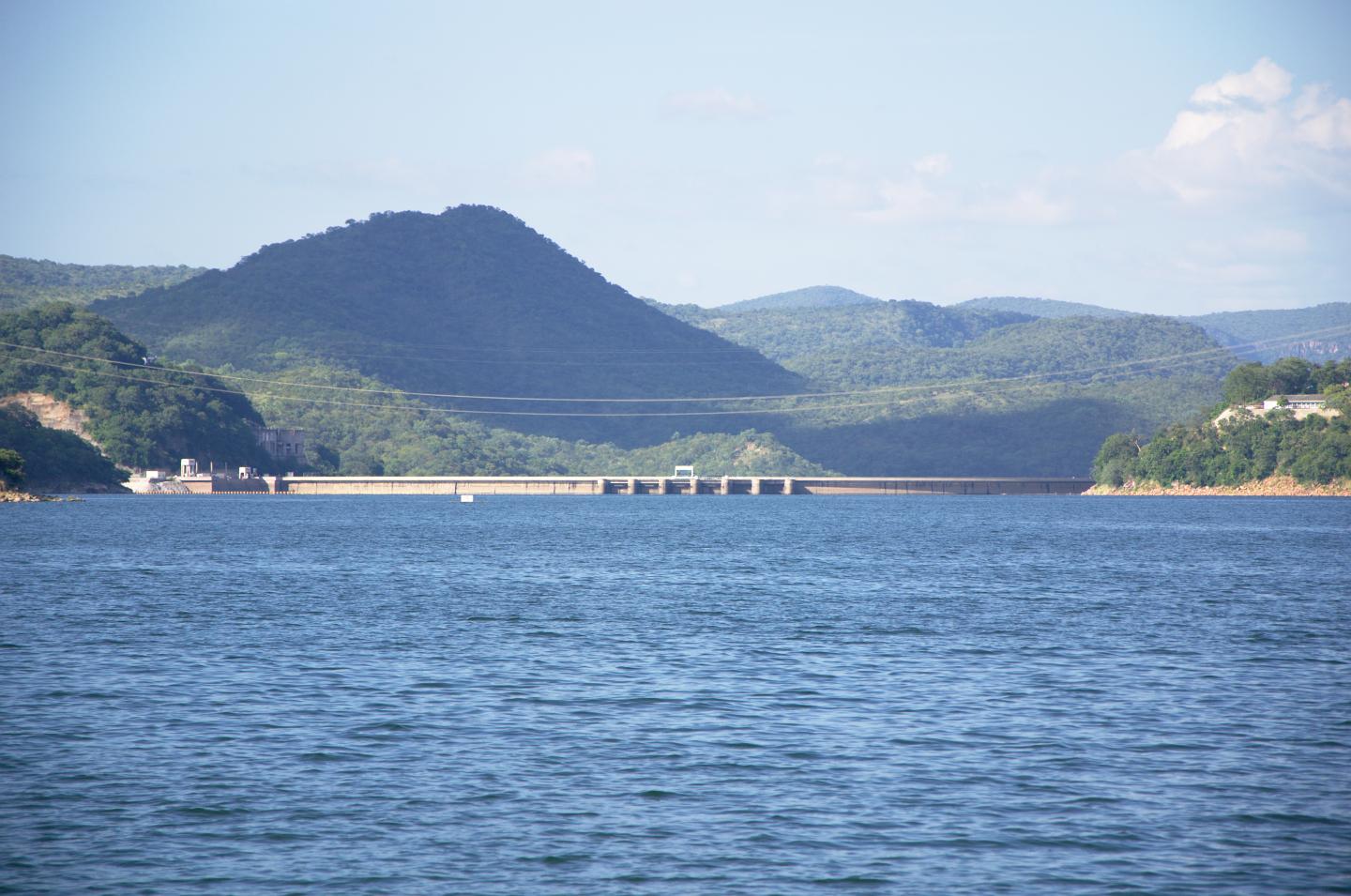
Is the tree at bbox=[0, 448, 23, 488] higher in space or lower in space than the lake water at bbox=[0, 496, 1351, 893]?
higher

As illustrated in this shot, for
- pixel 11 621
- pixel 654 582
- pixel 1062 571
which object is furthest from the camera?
pixel 1062 571

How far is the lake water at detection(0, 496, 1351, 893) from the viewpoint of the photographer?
994 inches

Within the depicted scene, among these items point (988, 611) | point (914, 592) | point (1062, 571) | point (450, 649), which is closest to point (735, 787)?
point (450, 649)

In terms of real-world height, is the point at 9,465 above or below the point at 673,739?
above

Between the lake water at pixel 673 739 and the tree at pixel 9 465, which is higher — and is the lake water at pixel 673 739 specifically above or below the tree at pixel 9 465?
below

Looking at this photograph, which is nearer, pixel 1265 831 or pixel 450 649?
pixel 1265 831

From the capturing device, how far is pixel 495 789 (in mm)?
29891

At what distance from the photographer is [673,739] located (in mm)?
35062

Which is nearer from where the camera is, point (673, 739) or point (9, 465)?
point (673, 739)

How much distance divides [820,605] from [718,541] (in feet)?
220

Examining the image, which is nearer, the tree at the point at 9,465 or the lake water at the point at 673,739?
A: the lake water at the point at 673,739

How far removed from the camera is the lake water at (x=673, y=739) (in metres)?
25.2

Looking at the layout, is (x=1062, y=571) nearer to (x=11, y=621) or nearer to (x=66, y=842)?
(x=11, y=621)

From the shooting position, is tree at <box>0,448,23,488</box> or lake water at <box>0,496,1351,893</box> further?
tree at <box>0,448,23,488</box>
